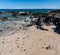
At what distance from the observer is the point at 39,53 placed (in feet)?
31.6

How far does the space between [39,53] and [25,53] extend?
835 millimetres

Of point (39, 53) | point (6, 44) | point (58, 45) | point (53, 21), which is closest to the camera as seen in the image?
point (39, 53)

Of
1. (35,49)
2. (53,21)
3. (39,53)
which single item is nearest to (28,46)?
(35,49)

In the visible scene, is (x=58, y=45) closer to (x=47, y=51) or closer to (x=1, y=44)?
(x=47, y=51)

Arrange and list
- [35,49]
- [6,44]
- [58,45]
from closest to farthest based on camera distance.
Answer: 1. [35,49]
2. [58,45]
3. [6,44]

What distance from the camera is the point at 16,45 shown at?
11.6 meters

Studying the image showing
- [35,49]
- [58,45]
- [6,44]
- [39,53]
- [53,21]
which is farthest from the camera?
[53,21]

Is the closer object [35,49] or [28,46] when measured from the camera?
[35,49]

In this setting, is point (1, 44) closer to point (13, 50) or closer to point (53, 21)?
point (13, 50)

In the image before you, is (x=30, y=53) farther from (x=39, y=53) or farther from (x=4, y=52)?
(x=4, y=52)

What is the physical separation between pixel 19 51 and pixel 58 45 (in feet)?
9.16

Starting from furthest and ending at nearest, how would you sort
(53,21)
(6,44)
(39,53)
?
(53,21), (6,44), (39,53)

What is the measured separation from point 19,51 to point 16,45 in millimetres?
1447

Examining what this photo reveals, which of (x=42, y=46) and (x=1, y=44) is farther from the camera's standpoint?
(x=1, y=44)
